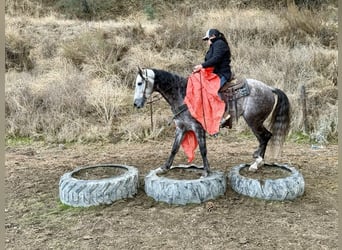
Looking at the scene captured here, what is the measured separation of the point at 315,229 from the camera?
359 cm

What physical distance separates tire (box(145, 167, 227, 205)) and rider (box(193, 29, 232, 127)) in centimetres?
64

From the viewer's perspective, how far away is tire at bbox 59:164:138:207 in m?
4.08

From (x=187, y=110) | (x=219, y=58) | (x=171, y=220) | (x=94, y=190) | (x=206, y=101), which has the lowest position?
(x=171, y=220)

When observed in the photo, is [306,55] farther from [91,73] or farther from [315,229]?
[315,229]

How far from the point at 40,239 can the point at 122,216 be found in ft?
2.47

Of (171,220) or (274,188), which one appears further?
(274,188)

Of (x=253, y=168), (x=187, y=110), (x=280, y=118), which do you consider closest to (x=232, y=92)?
(x=187, y=110)

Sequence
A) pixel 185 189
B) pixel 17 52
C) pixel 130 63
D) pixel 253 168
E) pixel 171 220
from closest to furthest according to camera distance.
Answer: pixel 171 220, pixel 185 189, pixel 253 168, pixel 130 63, pixel 17 52

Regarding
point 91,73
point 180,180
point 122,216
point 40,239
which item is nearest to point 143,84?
point 180,180

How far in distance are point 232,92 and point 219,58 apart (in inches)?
14.5

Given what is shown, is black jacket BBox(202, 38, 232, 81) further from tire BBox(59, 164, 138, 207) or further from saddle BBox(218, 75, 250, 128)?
tire BBox(59, 164, 138, 207)

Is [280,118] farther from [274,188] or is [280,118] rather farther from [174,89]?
[174,89]

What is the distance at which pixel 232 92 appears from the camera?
13.8ft

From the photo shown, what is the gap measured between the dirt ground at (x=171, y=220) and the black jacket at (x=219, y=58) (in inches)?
49.3
